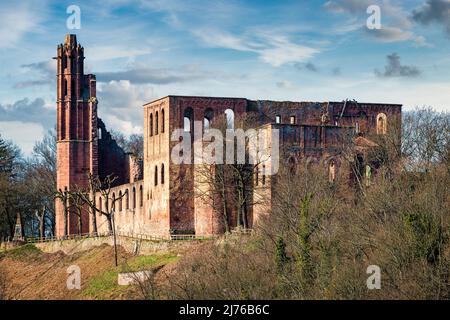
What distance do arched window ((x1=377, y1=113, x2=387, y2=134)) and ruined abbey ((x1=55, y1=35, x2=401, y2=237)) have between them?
10 cm

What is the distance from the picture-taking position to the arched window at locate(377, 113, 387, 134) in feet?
217

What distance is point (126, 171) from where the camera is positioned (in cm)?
8125

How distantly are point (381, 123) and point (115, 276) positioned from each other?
65.9 ft

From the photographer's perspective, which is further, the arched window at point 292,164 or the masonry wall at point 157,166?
the masonry wall at point 157,166

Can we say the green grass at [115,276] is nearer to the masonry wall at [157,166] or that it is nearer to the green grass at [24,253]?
the masonry wall at [157,166]

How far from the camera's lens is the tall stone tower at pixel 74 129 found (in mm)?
79500

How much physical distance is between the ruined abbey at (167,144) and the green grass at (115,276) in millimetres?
5062

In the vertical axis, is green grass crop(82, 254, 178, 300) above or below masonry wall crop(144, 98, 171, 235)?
below
